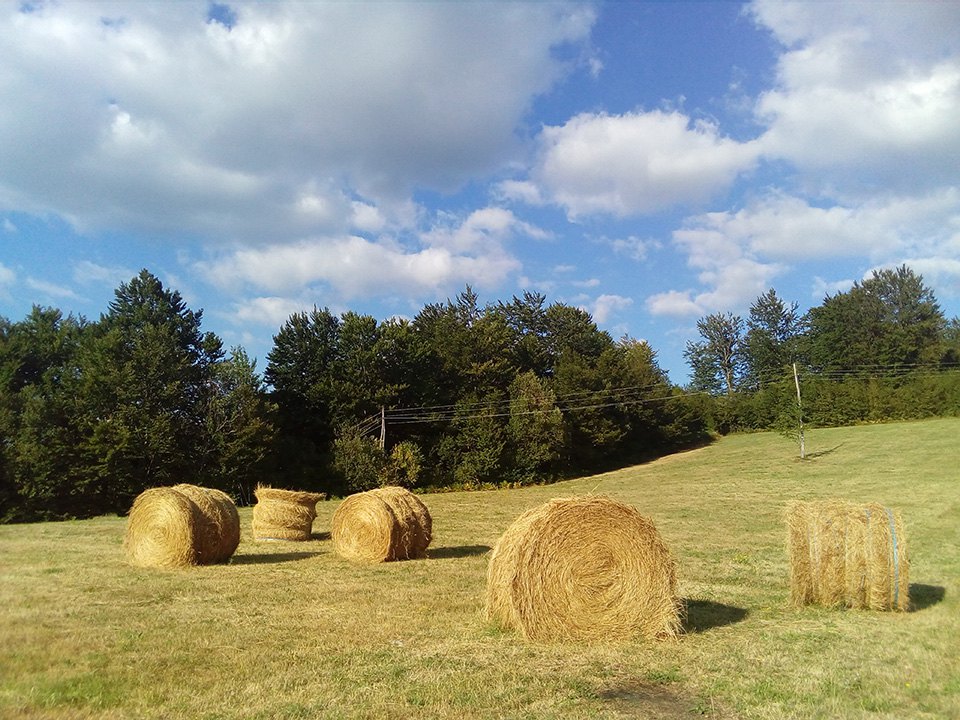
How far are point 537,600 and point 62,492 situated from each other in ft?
114

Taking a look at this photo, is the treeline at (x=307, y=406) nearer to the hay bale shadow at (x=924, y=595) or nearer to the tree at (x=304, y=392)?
the tree at (x=304, y=392)

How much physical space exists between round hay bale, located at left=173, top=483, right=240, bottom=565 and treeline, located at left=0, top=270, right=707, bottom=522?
24.8 m

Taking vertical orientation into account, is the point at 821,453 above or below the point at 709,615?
above

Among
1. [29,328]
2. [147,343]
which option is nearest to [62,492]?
[147,343]

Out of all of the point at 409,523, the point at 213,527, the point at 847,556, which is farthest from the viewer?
the point at 409,523

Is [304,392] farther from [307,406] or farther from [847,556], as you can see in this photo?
[847,556]

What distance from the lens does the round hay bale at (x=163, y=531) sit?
41.9 ft

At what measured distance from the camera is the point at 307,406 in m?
46.8

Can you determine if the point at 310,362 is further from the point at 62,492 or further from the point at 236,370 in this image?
the point at 62,492

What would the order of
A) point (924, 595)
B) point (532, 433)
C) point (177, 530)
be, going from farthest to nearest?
point (532, 433) → point (177, 530) → point (924, 595)

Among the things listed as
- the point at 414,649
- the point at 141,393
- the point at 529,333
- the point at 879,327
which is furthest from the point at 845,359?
the point at 414,649

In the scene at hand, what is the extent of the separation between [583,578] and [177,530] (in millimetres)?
8112

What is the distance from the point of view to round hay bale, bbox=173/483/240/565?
13070 millimetres

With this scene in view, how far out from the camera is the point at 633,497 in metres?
32.6
